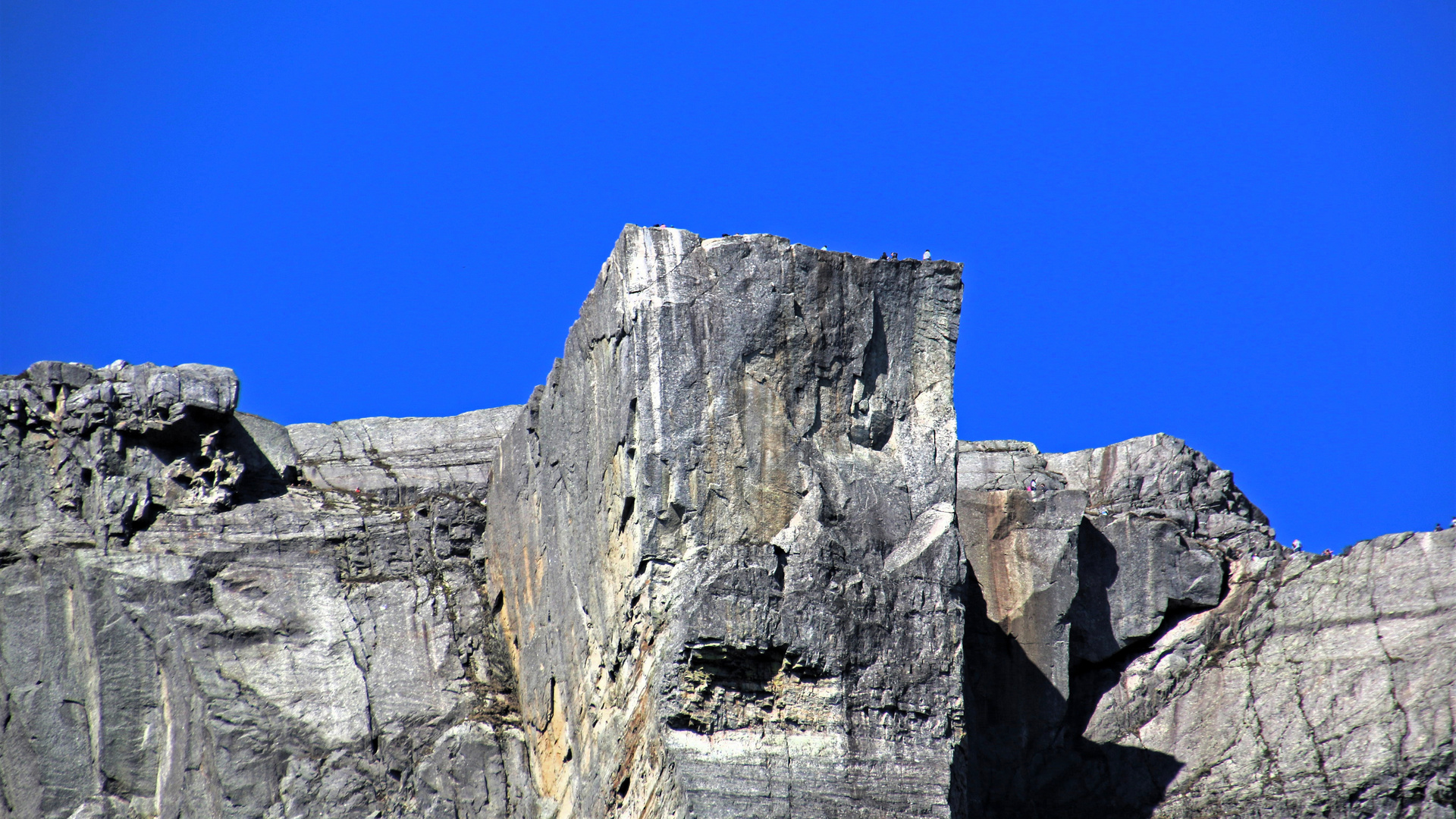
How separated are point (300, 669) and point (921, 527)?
6831 mm

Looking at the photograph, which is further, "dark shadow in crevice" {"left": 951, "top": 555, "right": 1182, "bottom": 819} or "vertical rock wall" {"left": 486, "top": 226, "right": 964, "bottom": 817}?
"dark shadow in crevice" {"left": 951, "top": 555, "right": 1182, "bottom": 819}

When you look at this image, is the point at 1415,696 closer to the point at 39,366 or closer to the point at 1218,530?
the point at 1218,530

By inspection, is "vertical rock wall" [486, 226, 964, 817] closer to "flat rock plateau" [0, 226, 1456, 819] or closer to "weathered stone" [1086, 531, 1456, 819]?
"flat rock plateau" [0, 226, 1456, 819]

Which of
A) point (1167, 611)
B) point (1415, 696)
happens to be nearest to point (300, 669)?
point (1167, 611)

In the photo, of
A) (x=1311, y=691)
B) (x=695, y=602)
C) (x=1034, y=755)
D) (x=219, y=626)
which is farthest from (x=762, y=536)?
(x=219, y=626)

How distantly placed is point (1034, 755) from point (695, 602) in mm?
5193

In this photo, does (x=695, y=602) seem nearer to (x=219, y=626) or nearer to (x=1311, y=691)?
(x=219, y=626)

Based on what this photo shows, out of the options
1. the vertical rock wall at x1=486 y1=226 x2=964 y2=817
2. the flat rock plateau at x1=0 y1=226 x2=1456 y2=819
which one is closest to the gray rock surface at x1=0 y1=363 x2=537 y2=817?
the flat rock plateau at x1=0 y1=226 x2=1456 y2=819

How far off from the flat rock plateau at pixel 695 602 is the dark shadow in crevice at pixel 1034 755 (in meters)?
0.04

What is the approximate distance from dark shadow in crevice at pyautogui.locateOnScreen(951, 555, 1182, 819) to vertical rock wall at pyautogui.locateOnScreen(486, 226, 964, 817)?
3395mm

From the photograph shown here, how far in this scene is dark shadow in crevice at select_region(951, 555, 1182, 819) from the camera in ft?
56.6

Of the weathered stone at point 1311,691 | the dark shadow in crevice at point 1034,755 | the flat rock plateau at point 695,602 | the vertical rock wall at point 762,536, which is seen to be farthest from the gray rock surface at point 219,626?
the weathered stone at point 1311,691

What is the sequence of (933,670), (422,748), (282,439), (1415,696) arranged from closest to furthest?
(933,670) → (1415,696) → (422,748) → (282,439)

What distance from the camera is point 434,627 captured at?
18766mm
